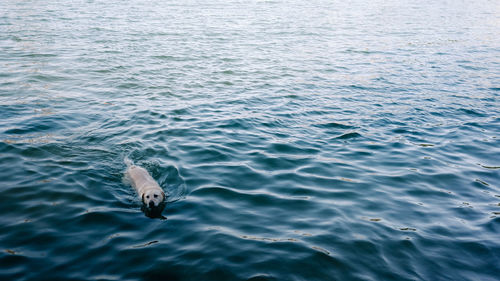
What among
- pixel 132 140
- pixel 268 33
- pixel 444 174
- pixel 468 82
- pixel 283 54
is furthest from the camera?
pixel 268 33

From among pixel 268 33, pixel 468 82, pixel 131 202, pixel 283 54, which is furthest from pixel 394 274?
pixel 268 33

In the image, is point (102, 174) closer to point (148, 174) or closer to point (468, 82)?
point (148, 174)

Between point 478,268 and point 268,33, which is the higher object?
point 268,33

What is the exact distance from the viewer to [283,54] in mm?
18750

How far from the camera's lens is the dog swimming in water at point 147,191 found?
6.09 m

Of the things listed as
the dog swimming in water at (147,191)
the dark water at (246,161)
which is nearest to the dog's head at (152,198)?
the dog swimming in water at (147,191)

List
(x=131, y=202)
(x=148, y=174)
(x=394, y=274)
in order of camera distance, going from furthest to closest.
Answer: (x=148, y=174)
(x=131, y=202)
(x=394, y=274)

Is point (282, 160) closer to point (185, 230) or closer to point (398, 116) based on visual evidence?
point (185, 230)

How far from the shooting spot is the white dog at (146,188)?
6.11 metres

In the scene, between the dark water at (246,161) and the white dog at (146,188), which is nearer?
the dark water at (246,161)

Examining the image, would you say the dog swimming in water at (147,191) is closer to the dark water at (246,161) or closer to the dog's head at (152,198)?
the dog's head at (152,198)

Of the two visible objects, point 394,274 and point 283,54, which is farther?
point 283,54

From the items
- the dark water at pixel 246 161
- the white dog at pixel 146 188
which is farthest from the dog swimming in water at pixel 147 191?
the dark water at pixel 246 161

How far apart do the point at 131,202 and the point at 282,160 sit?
143 inches
